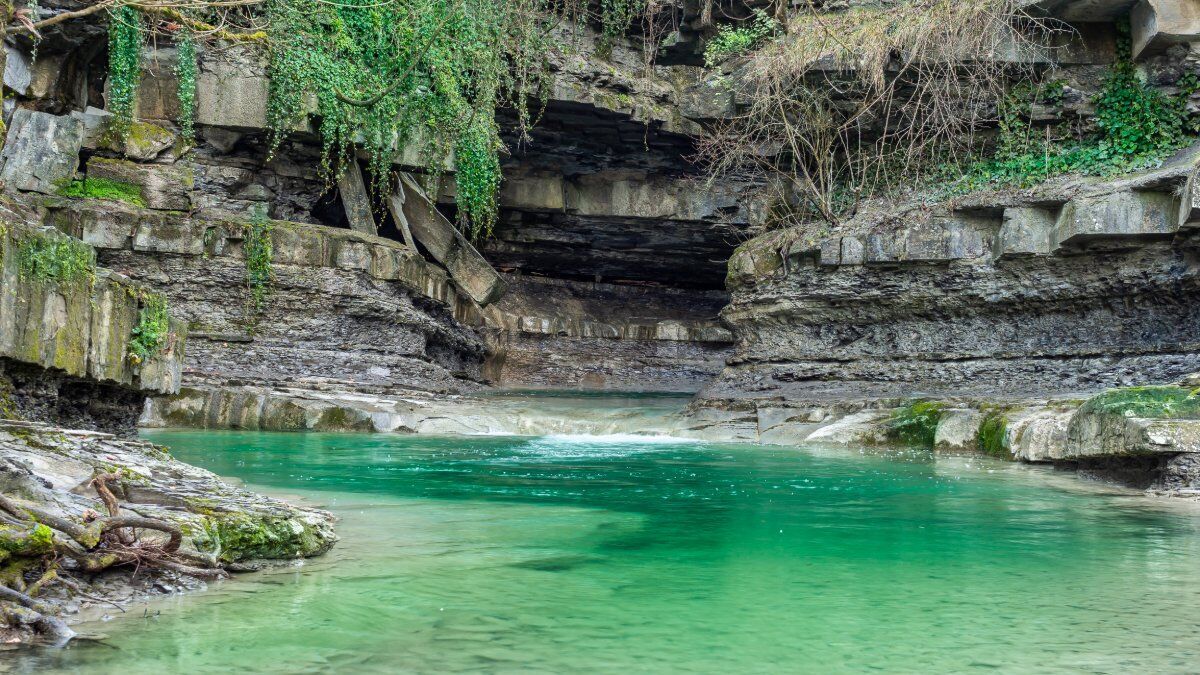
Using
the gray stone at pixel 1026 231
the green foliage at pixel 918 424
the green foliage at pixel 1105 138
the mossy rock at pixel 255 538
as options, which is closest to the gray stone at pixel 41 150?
the green foliage at pixel 918 424

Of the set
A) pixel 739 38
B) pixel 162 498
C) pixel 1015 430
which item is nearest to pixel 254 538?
pixel 162 498

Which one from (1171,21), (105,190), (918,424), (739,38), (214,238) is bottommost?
(918,424)

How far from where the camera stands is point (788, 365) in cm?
1519

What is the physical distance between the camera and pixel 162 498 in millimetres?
3967

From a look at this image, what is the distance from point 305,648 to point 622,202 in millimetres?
18545

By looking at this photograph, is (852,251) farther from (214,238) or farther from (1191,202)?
(214,238)


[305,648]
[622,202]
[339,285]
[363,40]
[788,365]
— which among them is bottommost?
[305,648]

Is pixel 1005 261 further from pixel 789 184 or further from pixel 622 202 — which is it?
pixel 622 202

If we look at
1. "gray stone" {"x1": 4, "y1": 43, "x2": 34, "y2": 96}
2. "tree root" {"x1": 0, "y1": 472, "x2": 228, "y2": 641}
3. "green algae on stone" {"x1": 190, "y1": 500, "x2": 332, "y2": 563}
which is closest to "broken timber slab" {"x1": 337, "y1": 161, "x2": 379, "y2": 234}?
"gray stone" {"x1": 4, "y1": 43, "x2": 34, "y2": 96}

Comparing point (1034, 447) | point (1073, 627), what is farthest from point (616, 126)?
point (1073, 627)

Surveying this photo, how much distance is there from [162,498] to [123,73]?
1336cm

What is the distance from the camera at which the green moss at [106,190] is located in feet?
49.0

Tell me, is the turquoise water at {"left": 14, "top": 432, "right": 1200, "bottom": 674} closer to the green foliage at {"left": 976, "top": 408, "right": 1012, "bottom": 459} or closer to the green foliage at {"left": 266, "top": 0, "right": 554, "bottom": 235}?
the green foliage at {"left": 976, "top": 408, "right": 1012, "bottom": 459}

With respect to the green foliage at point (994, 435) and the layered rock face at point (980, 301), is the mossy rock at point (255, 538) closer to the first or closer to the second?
the green foliage at point (994, 435)
